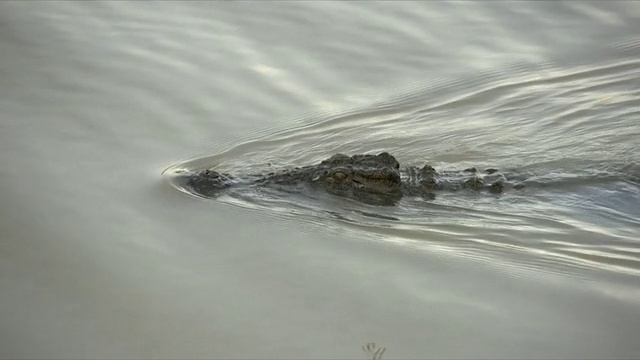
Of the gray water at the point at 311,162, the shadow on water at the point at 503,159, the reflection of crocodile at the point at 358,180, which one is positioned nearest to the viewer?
the gray water at the point at 311,162

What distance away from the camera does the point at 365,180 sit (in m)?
6.67

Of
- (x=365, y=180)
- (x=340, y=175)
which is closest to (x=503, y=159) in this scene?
(x=365, y=180)

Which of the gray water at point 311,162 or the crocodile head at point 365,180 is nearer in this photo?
the gray water at point 311,162

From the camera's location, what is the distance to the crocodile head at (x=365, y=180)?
6.65 meters

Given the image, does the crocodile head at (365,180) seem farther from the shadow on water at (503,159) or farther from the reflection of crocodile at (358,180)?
the shadow on water at (503,159)

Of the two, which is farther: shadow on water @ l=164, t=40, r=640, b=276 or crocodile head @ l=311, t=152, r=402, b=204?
crocodile head @ l=311, t=152, r=402, b=204

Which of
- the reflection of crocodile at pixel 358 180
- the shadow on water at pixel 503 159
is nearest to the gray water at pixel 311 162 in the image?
the shadow on water at pixel 503 159

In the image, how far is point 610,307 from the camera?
17.2ft

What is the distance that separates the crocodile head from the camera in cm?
665

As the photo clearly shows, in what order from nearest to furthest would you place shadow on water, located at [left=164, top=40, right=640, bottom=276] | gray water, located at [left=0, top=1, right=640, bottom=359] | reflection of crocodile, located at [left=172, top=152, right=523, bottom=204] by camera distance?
gray water, located at [left=0, top=1, right=640, bottom=359] → shadow on water, located at [left=164, top=40, right=640, bottom=276] → reflection of crocodile, located at [left=172, top=152, right=523, bottom=204]

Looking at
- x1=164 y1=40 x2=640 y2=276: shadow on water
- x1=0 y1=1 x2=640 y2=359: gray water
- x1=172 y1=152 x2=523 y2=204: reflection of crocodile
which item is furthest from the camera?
x1=172 y1=152 x2=523 y2=204: reflection of crocodile

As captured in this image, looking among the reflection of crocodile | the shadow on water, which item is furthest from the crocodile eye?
the shadow on water

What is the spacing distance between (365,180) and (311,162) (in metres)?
0.72

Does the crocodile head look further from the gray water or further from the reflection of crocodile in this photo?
the gray water
